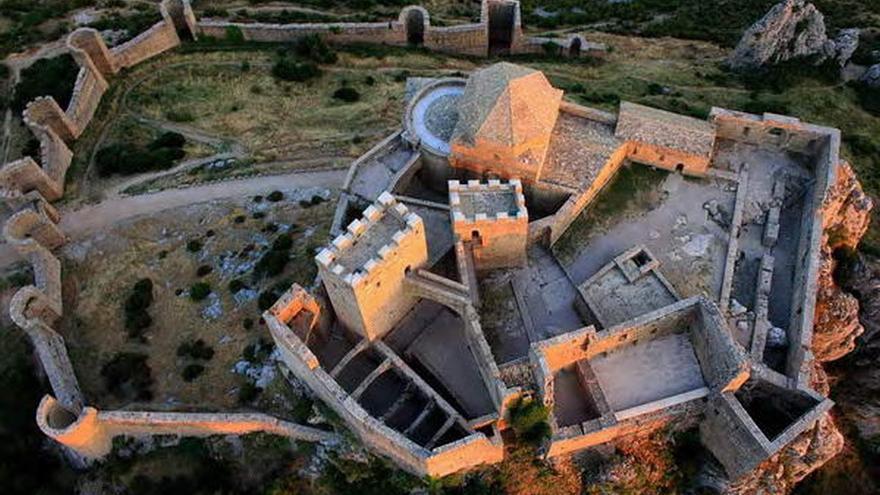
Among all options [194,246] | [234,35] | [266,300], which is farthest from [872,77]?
[194,246]

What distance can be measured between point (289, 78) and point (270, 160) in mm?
10682

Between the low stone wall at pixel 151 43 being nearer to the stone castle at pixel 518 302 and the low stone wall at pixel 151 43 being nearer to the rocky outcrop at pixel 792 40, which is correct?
the stone castle at pixel 518 302

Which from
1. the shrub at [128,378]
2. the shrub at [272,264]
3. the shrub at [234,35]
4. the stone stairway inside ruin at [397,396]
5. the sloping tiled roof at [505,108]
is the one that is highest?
the sloping tiled roof at [505,108]

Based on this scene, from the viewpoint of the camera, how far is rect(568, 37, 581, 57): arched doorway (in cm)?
6644

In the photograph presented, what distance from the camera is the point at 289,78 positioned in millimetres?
62250

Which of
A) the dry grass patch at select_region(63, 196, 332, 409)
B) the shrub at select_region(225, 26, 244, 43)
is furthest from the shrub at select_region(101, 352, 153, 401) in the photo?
the shrub at select_region(225, 26, 244, 43)

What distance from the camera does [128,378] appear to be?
42.5 m

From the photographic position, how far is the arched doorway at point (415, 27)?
6569cm

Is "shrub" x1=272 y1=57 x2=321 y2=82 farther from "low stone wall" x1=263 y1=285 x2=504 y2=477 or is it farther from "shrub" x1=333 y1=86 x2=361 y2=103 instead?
"low stone wall" x1=263 y1=285 x2=504 y2=477

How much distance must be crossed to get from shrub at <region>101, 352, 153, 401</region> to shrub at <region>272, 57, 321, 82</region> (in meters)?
29.6

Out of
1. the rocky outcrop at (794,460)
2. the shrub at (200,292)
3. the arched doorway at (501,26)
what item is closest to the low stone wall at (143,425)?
the shrub at (200,292)

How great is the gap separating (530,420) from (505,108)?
1802cm

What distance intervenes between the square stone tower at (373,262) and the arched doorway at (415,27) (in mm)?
33985

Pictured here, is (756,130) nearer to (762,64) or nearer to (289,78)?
(762,64)
